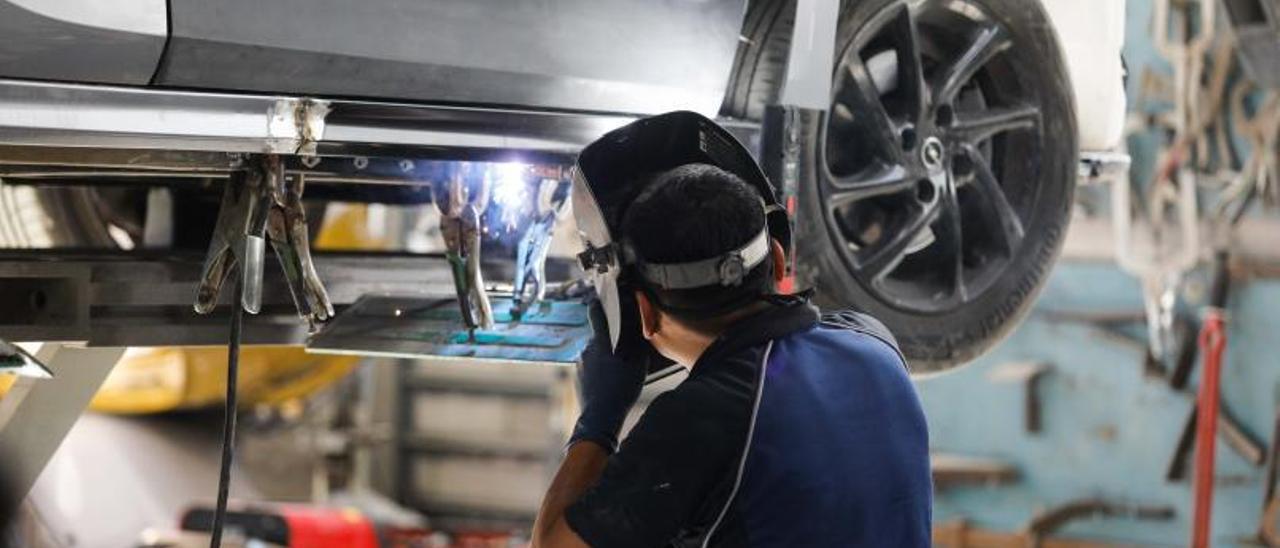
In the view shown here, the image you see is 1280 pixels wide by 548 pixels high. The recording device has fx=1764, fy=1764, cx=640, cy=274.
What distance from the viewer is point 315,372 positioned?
7383mm

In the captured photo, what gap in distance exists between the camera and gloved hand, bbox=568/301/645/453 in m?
2.52

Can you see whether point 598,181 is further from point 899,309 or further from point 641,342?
point 899,309

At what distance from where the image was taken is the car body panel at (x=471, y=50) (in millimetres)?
2535

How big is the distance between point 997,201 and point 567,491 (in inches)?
56.9

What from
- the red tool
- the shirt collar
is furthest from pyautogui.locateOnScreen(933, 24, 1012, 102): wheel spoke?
the red tool

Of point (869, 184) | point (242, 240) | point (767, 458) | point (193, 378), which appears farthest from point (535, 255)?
point (193, 378)

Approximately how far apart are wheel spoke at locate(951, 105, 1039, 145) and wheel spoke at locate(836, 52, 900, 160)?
0.68 ft

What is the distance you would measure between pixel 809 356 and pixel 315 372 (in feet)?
17.3

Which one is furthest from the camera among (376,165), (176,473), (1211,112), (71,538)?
(176,473)

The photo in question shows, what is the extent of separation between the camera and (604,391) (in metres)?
2.56

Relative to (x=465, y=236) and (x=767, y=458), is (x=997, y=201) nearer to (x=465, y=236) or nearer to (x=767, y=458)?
(x=465, y=236)

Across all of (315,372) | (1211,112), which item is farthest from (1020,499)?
(315,372)

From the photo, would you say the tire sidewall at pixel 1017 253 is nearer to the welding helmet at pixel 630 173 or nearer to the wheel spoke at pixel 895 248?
the wheel spoke at pixel 895 248

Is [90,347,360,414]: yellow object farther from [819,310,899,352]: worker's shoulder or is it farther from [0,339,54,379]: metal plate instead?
[819,310,899,352]: worker's shoulder
